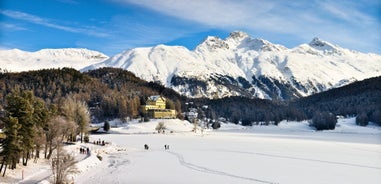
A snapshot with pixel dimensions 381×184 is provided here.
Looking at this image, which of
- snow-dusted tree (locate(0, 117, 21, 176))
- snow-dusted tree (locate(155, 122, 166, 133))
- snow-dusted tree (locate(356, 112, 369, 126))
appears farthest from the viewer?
snow-dusted tree (locate(356, 112, 369, 126))

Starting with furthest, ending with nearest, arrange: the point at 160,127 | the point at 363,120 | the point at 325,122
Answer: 1. the point at 363,120
2. the point at 325,122
3. the point at 160,127

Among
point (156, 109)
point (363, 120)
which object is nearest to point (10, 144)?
point (156, 109)

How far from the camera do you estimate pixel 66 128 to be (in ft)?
205

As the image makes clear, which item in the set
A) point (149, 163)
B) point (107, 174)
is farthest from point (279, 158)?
point (107, 174)

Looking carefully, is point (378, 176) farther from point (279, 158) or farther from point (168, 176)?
point (168, 176)

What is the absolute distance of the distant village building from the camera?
153 meters

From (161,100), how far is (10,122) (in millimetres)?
127940

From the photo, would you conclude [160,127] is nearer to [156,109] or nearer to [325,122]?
[156,109]

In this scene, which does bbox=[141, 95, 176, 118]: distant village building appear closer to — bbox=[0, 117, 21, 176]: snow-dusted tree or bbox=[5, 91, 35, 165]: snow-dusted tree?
bbox=[5, 91, 35, 165]: snow-dusted tree

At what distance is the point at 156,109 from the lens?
510ft

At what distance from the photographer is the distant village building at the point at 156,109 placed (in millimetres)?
152875

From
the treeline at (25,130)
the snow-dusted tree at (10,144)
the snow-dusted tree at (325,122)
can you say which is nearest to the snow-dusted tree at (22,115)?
the treeline at (25,130)

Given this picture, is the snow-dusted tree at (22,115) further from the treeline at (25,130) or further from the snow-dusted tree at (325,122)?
the snow-dusted tree at (325,122)

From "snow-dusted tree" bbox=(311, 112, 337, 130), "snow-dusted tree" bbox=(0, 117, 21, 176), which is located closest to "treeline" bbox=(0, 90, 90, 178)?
"snow-dusted tree" bbox=(0, 117, 21, 176)
